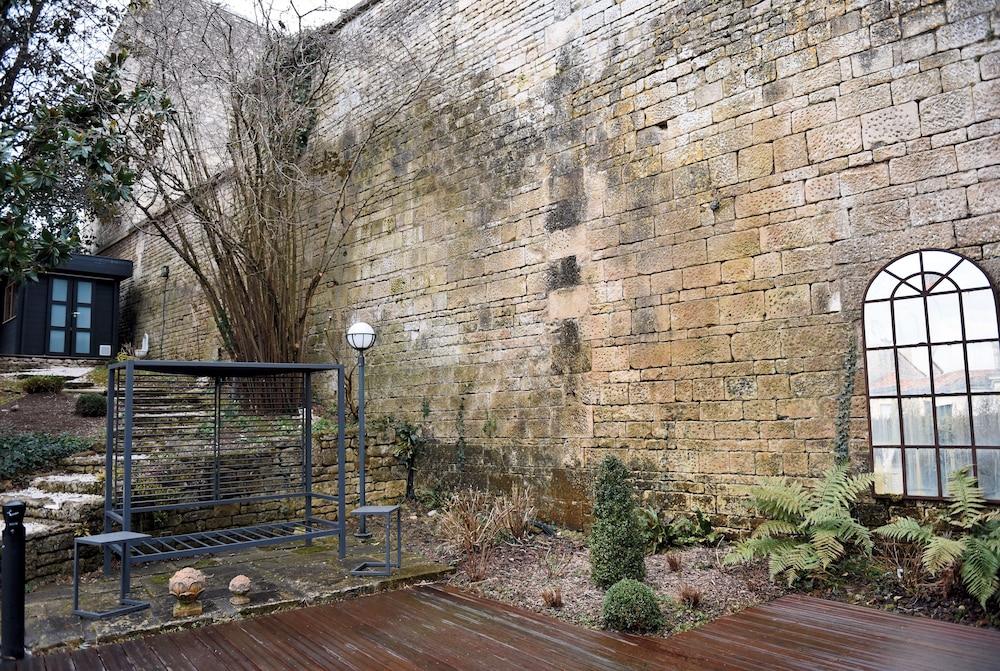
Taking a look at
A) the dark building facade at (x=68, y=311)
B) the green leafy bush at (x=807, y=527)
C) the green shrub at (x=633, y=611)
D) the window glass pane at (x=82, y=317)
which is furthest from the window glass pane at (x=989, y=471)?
the window glass pane at (x=82, y=317)

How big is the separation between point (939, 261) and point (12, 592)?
600 centimetres

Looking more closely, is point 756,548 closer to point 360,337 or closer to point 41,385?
point 360,337

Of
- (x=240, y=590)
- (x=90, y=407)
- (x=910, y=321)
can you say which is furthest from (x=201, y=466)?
(x=910, y=321)

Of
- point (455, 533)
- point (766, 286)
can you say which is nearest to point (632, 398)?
point (766, 286)

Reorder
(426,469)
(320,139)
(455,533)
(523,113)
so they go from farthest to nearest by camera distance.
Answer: (320,139) → (426,469) → (523,113) → (455,533)

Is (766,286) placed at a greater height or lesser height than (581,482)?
greater

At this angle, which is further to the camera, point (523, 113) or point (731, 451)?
point (523, 113)

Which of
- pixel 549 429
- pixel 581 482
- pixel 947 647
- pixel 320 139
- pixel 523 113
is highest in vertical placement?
pixel 320 139

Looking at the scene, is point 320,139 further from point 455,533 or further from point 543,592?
point 543,592

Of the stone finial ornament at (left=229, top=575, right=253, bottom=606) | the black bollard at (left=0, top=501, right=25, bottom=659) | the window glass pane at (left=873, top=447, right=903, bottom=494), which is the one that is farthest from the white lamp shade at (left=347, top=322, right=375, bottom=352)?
the window glass pane at (left=873, top=447, right=903, bottom=494)

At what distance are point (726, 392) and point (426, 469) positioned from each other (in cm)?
396

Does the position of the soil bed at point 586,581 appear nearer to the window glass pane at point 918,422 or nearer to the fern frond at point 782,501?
the fern frond at point 782,501

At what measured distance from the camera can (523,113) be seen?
7477mm

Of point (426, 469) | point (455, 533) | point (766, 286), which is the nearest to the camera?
point (766, 286)
